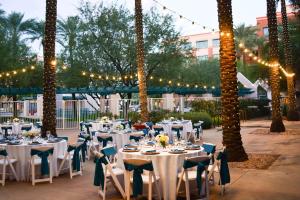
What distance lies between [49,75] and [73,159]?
15.6ft

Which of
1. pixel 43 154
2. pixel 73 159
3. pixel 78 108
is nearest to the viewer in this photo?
pixel 43 154

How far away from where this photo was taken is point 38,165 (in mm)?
8742

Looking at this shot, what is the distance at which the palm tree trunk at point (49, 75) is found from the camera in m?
12.6

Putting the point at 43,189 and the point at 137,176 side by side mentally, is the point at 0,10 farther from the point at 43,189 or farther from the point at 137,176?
the point at 137,176

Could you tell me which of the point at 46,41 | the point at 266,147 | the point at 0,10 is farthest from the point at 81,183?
the point at 0,10

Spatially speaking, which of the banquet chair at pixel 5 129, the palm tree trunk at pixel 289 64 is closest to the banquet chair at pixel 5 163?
the banquet chair at pixel 5 129

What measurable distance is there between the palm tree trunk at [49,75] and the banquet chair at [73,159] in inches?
145

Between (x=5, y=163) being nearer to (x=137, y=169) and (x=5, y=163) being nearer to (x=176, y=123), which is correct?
(x=137, y=169)

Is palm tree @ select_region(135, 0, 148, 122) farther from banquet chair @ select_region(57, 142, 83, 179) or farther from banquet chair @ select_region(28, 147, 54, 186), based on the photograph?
banquet chair @ select_region(28, 147, 54, 186)

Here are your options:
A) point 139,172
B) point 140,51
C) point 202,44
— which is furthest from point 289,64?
point 202,44

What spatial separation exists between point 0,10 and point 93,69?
933cm

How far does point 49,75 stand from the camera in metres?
12.8

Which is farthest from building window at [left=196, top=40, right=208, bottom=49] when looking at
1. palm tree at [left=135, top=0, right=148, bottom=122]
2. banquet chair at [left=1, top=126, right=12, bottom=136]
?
banquet chair at [left=1, top=126, right=12, bottom=136]

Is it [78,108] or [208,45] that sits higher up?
[208,45]
